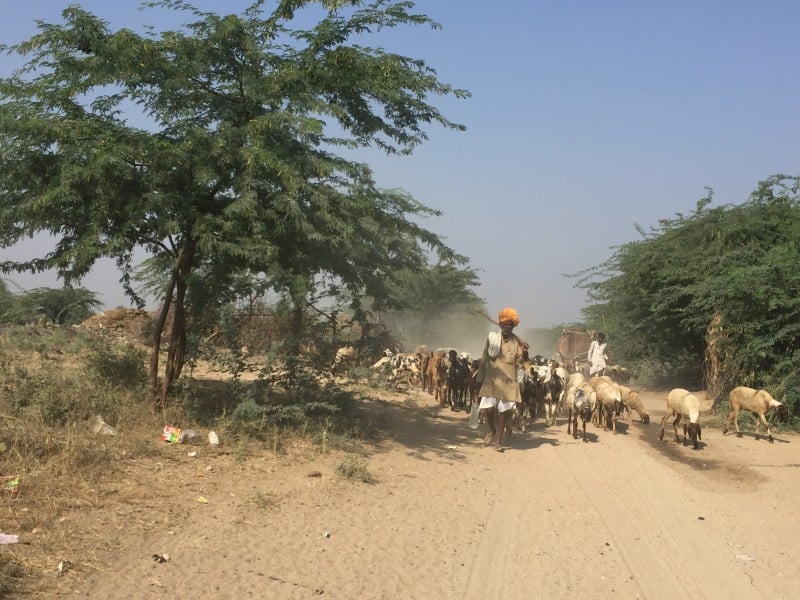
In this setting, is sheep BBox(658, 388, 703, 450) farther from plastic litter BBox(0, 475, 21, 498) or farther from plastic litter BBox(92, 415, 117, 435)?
plastic litter BBox(0, 475, 21, 498)

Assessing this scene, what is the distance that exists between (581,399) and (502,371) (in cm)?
200

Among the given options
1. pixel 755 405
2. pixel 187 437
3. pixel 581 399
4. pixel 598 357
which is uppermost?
pixel 598 357

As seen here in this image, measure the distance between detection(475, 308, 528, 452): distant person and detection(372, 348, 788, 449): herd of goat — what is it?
4.00 ft

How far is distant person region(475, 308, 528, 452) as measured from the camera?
943 centimetres

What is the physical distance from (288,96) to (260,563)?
5738mm

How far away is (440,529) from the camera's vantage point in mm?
5906

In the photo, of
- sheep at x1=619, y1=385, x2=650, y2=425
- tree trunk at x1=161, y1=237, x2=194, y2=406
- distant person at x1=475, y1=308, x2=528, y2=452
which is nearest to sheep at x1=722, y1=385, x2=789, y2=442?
sheep at x1=619, y1=385, x2=650, y2=425

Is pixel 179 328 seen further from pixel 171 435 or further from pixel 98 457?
pixel 98 457

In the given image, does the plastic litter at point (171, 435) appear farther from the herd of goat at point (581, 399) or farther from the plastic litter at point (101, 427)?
the herd of goat at point (581, 399)

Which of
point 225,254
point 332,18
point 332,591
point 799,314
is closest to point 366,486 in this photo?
point 332,591

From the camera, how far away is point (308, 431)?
8.66 metres

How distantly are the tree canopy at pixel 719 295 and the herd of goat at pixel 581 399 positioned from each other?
3.43 ft

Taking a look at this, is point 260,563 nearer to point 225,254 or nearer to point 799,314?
point 225,254

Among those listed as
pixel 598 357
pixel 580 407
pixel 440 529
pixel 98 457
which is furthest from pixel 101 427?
pixel 598 357
